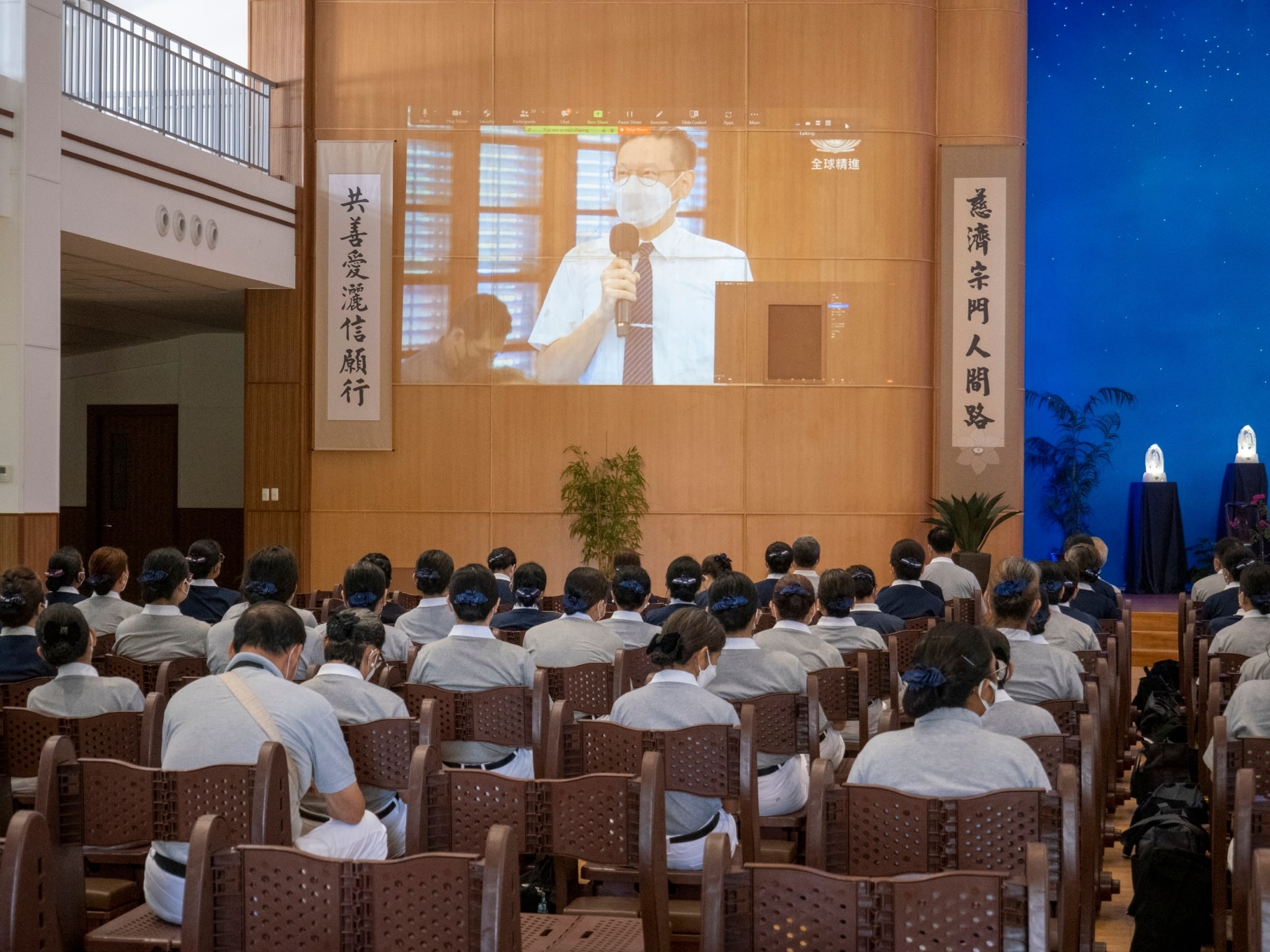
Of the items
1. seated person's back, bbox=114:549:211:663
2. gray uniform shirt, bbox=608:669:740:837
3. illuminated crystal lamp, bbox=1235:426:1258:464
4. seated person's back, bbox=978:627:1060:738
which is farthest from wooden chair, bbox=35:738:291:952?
illuminated crystal lamp, bbox=1235:426:1258:464

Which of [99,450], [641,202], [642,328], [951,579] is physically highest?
[641,202]

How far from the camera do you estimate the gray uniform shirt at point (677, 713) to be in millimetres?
3463

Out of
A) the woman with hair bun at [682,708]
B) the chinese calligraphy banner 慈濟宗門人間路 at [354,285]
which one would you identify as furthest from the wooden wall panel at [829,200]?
the woman with hair bun at [682,708]

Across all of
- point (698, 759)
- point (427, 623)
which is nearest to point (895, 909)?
point (698, 759)

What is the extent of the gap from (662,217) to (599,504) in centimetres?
257

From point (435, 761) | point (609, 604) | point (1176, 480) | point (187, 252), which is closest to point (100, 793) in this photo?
point (435, 761)

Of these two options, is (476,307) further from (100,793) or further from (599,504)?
(100,793)

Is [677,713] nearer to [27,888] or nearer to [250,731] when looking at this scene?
[250,731]

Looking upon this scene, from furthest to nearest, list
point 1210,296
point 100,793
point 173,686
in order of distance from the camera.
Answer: point 1210,296, point 173,686, point 100,793

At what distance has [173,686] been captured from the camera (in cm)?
443

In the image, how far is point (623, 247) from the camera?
37.8 ft

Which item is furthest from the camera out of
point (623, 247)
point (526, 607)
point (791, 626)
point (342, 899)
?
point (623, 247)

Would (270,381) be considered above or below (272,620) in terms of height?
above

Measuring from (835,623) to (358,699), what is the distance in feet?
8.16
